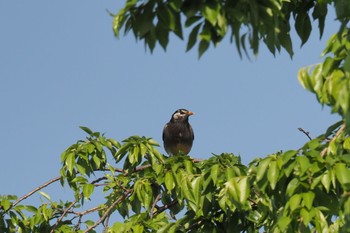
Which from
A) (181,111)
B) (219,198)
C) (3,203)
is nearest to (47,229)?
(3,203)

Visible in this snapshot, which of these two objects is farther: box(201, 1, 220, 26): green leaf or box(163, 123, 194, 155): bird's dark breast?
box(163, 123, 194, 155): bird's dark breast

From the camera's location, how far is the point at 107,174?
19.6ft

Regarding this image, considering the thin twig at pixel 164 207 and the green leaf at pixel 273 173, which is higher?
the green leaf at pixel 273 173

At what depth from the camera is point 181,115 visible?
11828 mm

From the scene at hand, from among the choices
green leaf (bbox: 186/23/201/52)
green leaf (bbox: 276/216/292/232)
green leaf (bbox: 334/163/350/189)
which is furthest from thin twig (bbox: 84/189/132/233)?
green leaf (bbox: 186/23/201/52)

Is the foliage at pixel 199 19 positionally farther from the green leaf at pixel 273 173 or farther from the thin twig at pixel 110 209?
the thin twig at pixel 110 209

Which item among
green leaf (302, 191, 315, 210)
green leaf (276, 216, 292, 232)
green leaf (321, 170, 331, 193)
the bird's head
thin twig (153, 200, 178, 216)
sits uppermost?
the bird's head

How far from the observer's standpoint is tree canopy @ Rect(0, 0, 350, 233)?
300 cm

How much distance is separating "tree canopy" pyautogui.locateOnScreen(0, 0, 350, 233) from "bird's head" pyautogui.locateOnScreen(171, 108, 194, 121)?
5477 millimetres

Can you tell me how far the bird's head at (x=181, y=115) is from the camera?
461 inches

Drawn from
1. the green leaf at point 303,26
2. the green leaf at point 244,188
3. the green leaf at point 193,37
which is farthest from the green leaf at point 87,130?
the green leaf at point 193,37

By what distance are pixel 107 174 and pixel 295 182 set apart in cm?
242

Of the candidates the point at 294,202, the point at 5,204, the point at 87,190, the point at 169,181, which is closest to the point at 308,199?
the point at 294,202

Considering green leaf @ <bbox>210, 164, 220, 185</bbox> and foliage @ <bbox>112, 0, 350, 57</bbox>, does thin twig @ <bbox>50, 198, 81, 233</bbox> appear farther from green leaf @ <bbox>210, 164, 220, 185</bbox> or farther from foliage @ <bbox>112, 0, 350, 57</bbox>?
foliage @ <bbox>112, 0, 350, 57</bbox>
